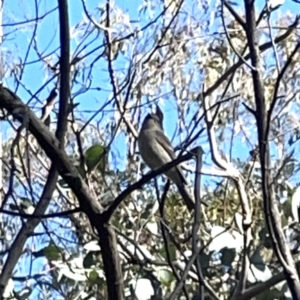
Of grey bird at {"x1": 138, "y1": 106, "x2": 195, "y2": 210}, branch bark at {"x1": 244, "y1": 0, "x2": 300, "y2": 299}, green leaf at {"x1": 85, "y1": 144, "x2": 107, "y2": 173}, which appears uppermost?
grey bird at {"x1": 138, "y1": 106, "x2": 195, "y2": 210}

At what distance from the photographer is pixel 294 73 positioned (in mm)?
5922

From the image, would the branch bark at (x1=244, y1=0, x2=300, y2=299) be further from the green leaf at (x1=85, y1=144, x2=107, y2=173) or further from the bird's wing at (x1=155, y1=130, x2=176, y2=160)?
the bird's wing at (x1=155, y1=130, x2=176, y2=160)

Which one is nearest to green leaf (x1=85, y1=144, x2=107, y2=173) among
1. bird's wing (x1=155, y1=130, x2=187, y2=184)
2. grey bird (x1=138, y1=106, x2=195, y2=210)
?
grey bird (x1=138, y1=106, x2=195, y2=210)

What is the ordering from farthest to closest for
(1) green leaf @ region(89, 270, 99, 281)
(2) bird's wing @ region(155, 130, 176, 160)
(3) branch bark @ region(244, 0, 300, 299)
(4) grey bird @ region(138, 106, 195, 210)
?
(2) bird's wing @ region(155, 130, 176, 160) < (4) grey bird @ region(138, 106, 195, 210) < (1) green leaf @ region(89, 270, 99, 281) < (3) branch bark @ region(244, 0, 300, 299)

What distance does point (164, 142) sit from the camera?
16.7 feet

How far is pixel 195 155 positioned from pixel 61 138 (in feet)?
1.11

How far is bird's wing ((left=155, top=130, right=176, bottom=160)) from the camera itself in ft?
16.2

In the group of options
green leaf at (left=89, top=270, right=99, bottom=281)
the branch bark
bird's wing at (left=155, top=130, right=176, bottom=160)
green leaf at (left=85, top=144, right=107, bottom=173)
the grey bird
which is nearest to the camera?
the branch bark

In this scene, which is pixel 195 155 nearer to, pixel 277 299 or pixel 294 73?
pixel 277 299

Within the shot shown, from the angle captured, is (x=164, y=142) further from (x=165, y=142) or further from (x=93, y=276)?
(x=93, y=276)

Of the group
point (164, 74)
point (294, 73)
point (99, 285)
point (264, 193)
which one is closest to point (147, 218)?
point (99, 285)

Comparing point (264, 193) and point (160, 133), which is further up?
point (160, 133)

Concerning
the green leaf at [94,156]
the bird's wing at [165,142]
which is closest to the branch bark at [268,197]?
the green leaf at [94,156]

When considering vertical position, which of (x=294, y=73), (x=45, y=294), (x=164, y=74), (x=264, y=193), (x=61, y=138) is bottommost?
(x=264, y=193)
